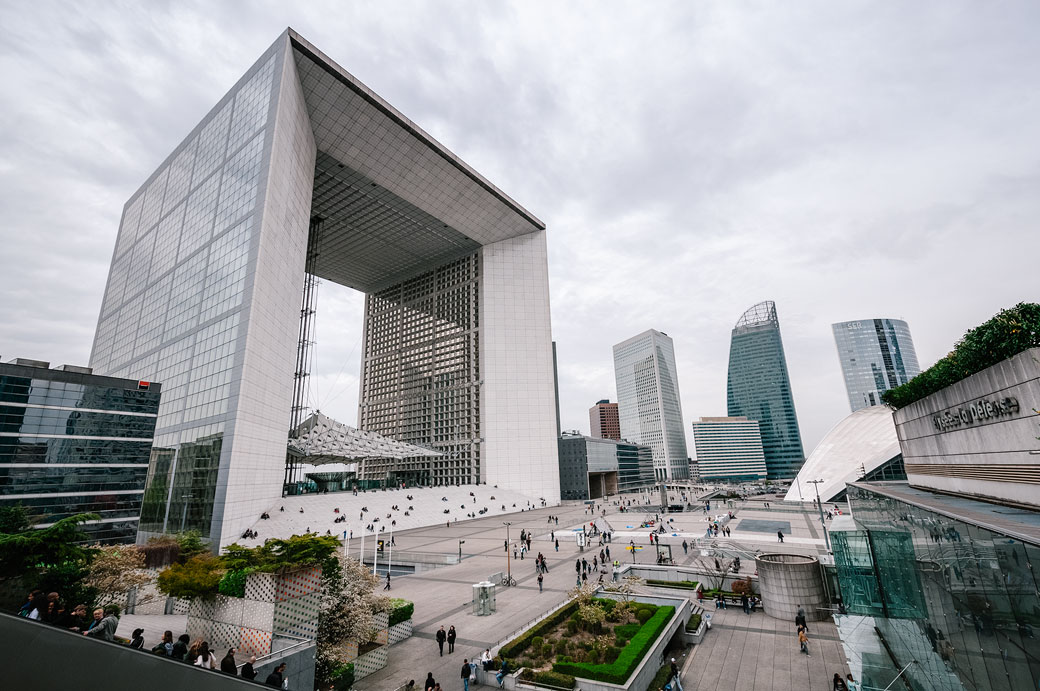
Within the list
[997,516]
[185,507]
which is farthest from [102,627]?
[185,507]

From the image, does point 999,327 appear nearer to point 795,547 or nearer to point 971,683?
point 971,683

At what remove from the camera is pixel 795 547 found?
3391 centimetres

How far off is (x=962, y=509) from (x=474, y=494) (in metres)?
64.2

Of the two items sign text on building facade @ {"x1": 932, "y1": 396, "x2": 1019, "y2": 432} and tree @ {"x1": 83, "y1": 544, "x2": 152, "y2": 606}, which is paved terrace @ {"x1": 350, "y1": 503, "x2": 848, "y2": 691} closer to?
tree @ {"x1": 83, "y1": 544, "x2": 152, "y2": 606}

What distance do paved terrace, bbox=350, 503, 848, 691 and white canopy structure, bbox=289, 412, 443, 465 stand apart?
72.4 ft

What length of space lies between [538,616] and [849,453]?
64.8 meters

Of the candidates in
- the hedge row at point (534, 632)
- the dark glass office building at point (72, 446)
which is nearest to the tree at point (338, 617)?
the hedge row at point (534, 632)

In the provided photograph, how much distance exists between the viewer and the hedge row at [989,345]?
11.3m

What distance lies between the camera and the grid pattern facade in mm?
83062

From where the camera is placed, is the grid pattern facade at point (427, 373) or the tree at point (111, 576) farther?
the grid pattern facade at point (427, 373)

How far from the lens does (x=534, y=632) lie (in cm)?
1836

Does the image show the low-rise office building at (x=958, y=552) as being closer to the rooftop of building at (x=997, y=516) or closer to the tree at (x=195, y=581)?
the rooftop of building at (x=997, y=516)

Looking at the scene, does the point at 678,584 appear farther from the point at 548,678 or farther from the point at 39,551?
the point at 39,551

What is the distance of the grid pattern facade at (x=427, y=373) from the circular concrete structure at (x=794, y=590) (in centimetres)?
6085
